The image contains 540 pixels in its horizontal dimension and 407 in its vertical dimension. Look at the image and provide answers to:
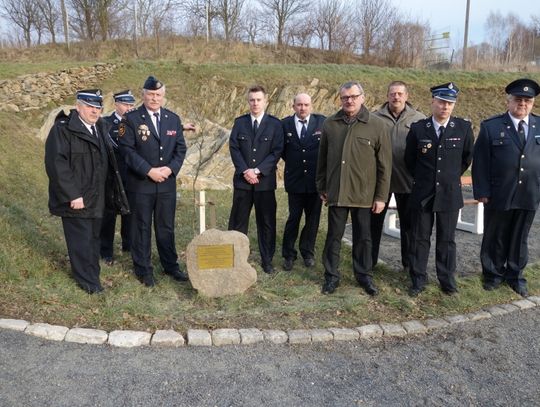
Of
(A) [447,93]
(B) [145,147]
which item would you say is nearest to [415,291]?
(A) [447,93]

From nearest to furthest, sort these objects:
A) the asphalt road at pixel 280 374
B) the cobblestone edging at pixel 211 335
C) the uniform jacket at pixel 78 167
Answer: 1. the asphalt road at pixel 280 374
2. the cobblestone edging at pixel 211 335
3. the uniform jacket at pixel 78 167

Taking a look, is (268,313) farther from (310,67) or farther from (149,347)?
(310,67)

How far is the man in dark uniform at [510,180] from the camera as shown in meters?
4.64

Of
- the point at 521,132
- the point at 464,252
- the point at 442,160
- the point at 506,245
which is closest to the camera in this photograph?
the point at 442,160

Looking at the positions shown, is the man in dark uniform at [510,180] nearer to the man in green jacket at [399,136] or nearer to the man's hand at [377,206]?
the man in green jacket at [399,136]

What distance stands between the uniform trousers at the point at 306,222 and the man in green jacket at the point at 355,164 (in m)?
0.74

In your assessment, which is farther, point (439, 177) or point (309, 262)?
point (309, 262)

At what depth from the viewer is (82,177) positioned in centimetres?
444

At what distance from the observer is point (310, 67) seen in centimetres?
1992

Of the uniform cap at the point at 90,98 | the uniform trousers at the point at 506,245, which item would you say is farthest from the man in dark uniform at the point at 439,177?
the uniform cap at the point at 90,98

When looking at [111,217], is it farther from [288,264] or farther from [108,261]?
[288,264]

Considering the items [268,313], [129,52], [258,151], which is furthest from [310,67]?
[268,313]

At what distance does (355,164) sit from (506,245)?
1943 mm

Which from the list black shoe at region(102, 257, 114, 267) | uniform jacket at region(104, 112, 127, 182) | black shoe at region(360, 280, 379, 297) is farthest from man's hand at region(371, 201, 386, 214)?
black shoe at region(102, 257, 114, 267)
